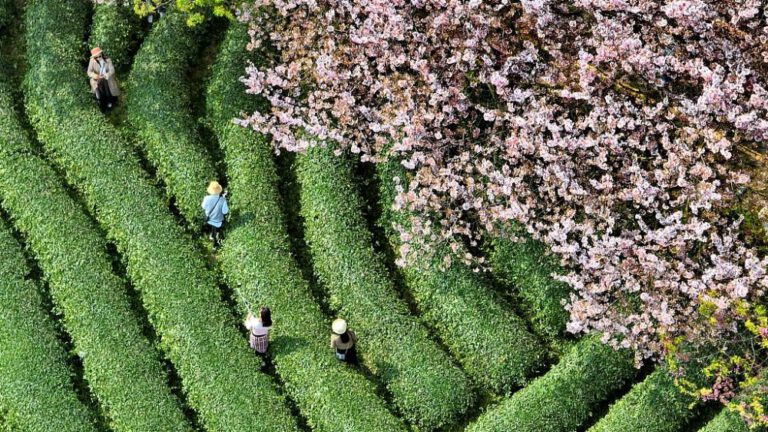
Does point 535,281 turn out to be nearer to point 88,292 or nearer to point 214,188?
point 214,188

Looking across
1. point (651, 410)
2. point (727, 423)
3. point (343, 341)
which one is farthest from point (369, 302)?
point (727, 423)

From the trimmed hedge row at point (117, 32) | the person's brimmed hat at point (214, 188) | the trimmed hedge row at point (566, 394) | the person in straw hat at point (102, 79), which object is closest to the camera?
the trimmed hedge row at point (566, 394)

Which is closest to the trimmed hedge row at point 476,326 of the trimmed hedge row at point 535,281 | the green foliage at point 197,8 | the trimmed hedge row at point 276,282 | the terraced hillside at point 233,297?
the terraced hillside at point 233,297

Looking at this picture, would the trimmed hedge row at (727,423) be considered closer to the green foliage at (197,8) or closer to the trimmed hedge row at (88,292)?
the trimmed hedge row at (88,292)

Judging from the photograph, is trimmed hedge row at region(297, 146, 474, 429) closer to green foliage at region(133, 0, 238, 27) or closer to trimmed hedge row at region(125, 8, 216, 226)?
trimmed hedge row at region(125, 8, 216, 226)

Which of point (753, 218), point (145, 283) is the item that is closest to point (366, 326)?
point (145, 283)

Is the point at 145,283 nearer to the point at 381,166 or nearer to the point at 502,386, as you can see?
the point at 381,166

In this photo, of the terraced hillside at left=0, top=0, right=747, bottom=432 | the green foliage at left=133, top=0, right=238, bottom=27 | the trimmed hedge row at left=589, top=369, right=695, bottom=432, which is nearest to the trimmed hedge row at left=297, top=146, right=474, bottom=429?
the terraced hillside at left=0, top=0, right=747, bottom=432
